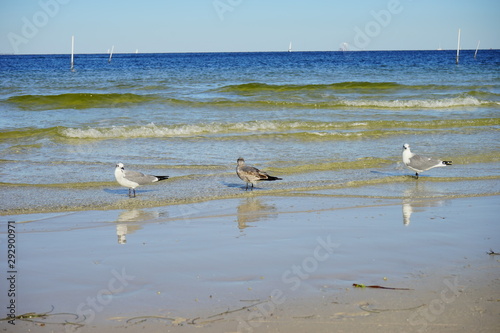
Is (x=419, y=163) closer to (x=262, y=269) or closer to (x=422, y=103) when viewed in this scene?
(x=262, y=269)

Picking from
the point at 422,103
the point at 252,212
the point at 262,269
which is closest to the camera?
the point at 262,269

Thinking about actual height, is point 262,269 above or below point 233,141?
below

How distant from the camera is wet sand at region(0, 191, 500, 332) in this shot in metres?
4.02

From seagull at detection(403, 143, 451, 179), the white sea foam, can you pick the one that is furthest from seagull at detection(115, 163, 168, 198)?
the white sea foam

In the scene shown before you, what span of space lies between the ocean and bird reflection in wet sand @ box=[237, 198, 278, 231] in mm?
653

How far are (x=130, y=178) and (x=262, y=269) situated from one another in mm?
4264

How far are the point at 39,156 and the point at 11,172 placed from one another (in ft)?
5.25

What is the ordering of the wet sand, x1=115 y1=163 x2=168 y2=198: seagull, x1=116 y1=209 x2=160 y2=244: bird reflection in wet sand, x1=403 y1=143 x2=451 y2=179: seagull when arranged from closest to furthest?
1. the wet sand
2. x1=116 y1=209 x2=160 y2=244: bird reflection in wet sand
3. x1=115 y1=163 x2=168 y2=198: seagull
4. x1=403 y1=143 x2=451 y2=179: seagull

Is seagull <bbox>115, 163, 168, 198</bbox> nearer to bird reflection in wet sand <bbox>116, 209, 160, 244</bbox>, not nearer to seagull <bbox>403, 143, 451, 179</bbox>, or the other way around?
bird reflection in wet sand <bbox>116, 209, 160, 244</bbox>

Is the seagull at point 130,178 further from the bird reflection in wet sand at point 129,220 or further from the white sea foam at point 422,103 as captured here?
the white sea foam at point 422,103

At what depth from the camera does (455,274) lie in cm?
487

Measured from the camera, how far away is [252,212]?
7477mm

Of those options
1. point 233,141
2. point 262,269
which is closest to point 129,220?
point 262,269

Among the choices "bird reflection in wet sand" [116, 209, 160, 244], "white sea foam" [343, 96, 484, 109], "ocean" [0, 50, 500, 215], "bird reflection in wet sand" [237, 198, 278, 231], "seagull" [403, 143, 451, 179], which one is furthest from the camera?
"white sea foam" [343, 96, 484, 109]
